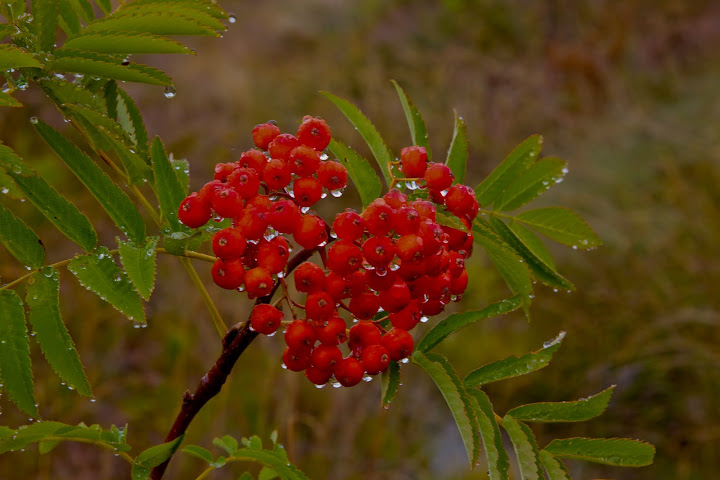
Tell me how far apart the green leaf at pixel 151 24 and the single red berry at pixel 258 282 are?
0.38m

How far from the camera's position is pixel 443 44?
8.59 metres

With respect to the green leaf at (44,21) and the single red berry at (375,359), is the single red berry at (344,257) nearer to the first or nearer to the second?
the single red berry at (375,359)

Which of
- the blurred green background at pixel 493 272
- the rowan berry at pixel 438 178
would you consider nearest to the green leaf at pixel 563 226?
the rowan berry at pixel 438 178

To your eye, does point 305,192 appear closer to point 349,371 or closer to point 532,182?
point 349,371

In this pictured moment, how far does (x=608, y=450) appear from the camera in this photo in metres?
1.16

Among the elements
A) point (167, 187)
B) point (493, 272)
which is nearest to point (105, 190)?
point (167, 187)

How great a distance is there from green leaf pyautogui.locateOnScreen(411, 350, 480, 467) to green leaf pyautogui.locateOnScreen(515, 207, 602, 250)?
0.40m

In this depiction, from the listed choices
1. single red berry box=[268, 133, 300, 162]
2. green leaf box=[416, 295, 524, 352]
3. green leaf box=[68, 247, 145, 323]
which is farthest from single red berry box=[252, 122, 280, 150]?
green leaf box=[416, 295, 524, 352]

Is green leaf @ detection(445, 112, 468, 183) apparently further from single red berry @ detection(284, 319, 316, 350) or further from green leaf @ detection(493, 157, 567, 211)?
single red berry @ detection(284, 319, 316, 350)

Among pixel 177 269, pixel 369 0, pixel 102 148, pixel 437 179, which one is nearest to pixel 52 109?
pixel 177 269

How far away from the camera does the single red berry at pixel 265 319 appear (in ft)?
3.40

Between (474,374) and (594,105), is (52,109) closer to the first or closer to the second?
(474,374)

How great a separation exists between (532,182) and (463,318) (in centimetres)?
39

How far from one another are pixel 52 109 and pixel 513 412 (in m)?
3.77
